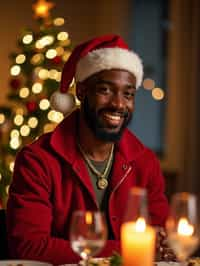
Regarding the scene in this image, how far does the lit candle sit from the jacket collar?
35.3 inches

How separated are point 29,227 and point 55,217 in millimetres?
174

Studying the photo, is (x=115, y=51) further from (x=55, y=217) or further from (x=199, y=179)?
(x=199, y=179)

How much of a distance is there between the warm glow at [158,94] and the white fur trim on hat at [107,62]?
10.2 feet

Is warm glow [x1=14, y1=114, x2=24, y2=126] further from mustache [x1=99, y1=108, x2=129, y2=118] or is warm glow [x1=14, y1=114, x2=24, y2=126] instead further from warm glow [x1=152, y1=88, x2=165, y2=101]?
mustache [x1=99, y1=108, x2=129, y2=118]

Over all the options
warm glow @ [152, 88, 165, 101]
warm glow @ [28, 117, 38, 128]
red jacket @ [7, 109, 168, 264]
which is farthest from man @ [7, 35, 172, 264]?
warm glow @ [152, 88, 165, 101]

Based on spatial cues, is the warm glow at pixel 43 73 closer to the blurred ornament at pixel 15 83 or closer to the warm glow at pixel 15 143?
the blurred ornament at pixel 15 83

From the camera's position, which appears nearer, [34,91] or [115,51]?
[115,51]

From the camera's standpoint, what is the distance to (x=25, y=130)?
4.30m

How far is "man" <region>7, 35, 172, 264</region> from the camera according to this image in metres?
2.28

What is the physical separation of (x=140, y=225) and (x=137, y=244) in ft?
0.14

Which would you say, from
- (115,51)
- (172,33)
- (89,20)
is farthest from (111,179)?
(89,20)

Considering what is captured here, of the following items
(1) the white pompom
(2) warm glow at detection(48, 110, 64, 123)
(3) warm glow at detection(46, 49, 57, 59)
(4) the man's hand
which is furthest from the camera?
(3) warm glow at detection(46, 49, 57, 59)

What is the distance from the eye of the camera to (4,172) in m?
4.25

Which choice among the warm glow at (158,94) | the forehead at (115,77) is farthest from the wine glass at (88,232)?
the warm glow at (158,94)
